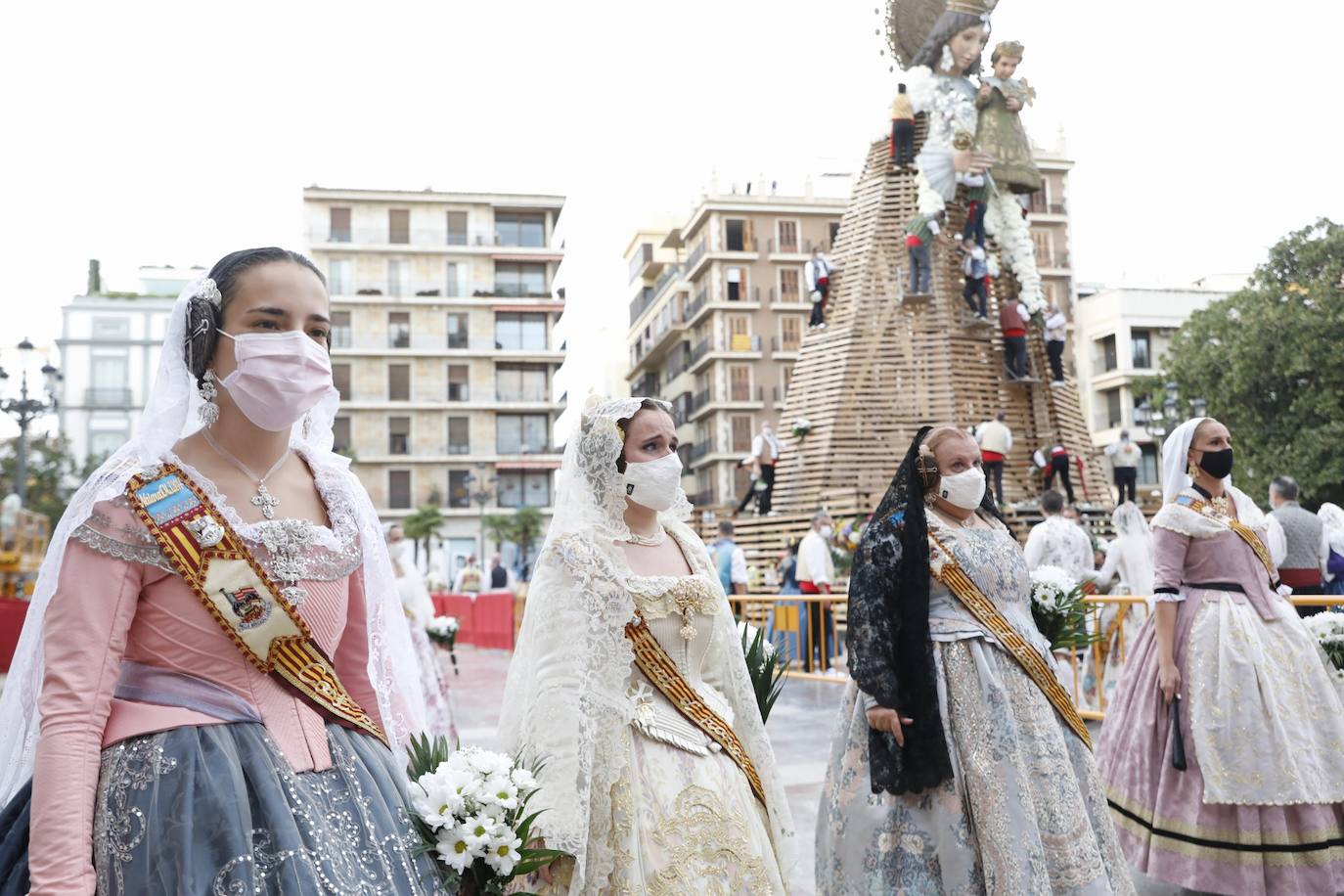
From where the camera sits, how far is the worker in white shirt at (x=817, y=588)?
15.0 m

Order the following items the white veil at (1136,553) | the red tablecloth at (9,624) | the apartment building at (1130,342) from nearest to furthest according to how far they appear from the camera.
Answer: the white veil at (1136,553)
the red tablecloth at (9,624)
the apartment building at (1130,342)

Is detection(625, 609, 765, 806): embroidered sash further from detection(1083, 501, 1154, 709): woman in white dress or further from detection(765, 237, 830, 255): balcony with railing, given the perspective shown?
detection(765, 237, 830, 255): balcony with railing

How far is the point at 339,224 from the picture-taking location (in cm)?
6412

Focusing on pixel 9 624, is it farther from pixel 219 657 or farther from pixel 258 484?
pixel 219 657

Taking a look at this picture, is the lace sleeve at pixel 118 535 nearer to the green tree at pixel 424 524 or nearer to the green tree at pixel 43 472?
the green tree at pixel 43 472

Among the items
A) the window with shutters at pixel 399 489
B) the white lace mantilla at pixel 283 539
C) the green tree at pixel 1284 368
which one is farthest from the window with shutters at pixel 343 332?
Answer: the white lace mantilla at pixel 283 539

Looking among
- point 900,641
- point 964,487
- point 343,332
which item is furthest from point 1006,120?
point 343,332

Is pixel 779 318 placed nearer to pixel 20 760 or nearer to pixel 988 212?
pixel 988 212

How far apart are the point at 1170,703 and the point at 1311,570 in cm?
492

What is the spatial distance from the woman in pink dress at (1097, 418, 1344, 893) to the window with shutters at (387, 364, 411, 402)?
194ft

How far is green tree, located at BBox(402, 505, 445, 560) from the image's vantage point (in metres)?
58.4

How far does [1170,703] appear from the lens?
580cm

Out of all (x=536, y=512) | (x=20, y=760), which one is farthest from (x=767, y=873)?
(x=536, y=512)

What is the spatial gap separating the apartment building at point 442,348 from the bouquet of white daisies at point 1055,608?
184 ft
